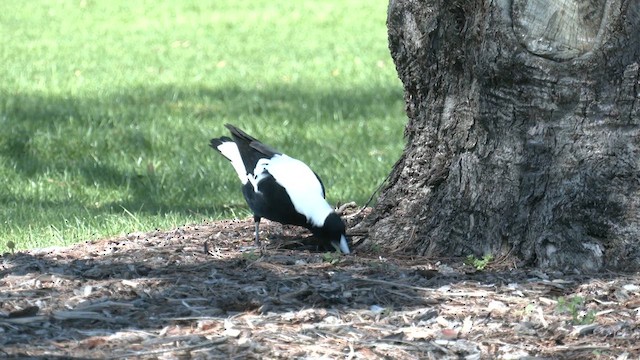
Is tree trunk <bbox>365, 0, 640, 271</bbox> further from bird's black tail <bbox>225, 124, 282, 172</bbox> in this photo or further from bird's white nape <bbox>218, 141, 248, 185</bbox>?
bird's white nape <bbox>218, 141, 248, 185</bbox>

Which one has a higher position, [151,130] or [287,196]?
[287,196]

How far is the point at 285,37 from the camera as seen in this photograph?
658 inches

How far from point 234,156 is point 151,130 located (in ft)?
11.3

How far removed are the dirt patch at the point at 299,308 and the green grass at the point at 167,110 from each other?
1.59m

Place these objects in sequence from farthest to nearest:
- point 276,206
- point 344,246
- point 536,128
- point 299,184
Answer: point 299,184, point 276,206, point 344,246, point 536,128

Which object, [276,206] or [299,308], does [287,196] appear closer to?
[276,206]

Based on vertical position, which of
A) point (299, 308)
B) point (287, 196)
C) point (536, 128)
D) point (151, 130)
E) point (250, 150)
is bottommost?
point (299, 308)

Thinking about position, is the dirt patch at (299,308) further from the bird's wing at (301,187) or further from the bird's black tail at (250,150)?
the bird's black tail at (250,150)

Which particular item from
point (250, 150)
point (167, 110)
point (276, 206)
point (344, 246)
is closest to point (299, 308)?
point (344, 246)

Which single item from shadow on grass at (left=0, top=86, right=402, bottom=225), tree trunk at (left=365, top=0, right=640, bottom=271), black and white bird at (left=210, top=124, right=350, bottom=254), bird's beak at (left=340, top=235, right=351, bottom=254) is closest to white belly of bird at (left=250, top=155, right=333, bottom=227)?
black and white bird at (left=210, top=124, right=350, bottom=254)

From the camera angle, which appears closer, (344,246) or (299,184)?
(344,246)

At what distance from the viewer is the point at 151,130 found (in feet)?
32.3

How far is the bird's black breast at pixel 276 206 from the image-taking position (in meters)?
5.68

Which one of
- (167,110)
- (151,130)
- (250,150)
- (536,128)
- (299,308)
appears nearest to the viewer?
(299,308)
